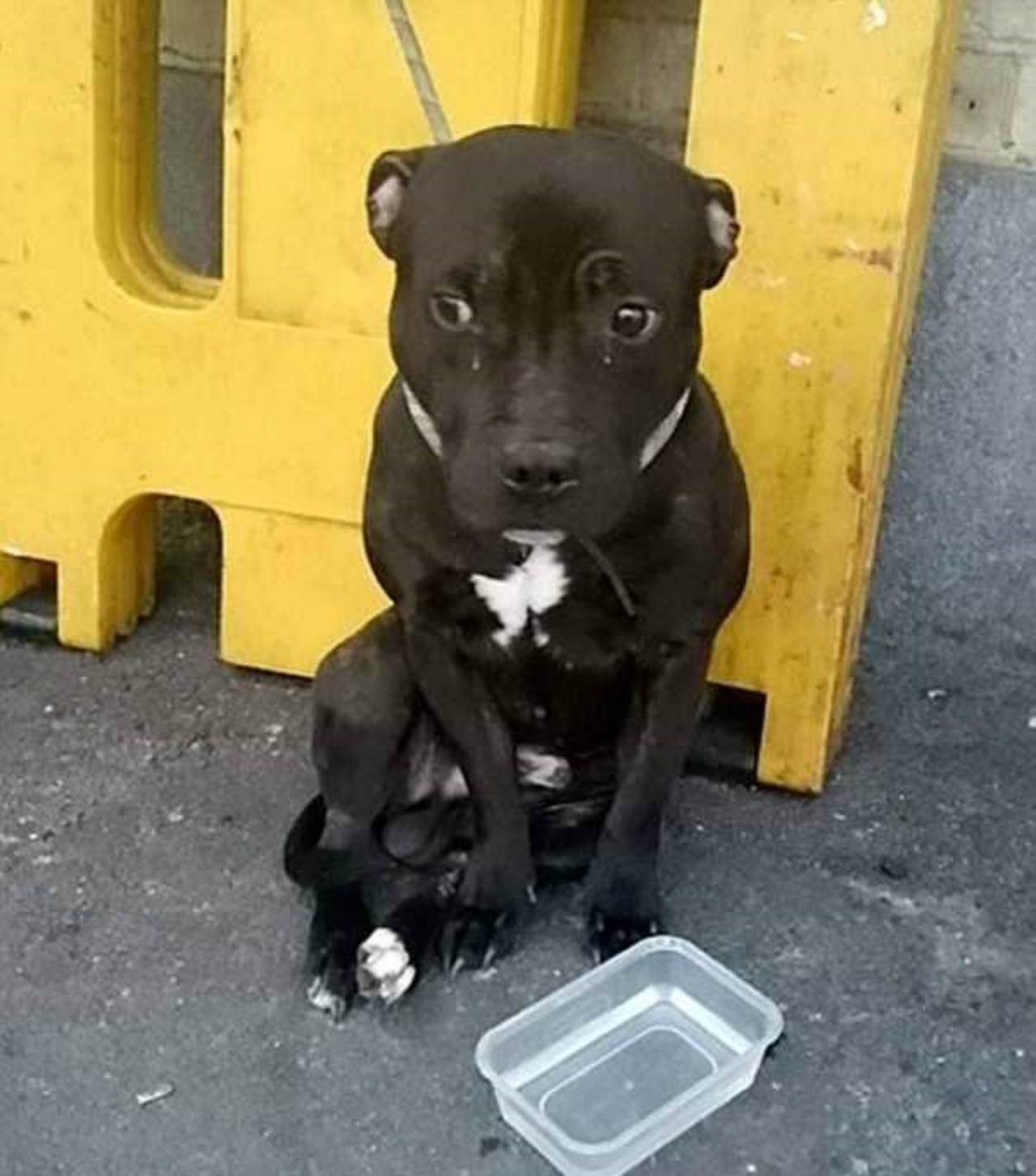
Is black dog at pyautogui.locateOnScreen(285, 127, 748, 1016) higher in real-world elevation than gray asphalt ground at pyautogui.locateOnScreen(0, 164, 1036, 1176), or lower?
higher

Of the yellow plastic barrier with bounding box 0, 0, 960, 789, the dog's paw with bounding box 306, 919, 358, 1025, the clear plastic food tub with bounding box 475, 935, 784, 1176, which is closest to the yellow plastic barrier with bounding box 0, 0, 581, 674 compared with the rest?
the yellow plastic barrier with bounding box 0, 0, 960, 789

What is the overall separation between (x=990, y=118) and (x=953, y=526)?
1.59 feet

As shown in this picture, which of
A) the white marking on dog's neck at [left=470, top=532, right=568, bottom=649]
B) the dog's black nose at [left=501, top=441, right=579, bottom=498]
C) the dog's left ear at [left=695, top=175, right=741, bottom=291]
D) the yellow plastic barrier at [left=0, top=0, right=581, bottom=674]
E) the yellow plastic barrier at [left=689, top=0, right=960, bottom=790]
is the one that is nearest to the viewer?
the dog's black nose at [left=501, top=441, right=579, bottom=498]

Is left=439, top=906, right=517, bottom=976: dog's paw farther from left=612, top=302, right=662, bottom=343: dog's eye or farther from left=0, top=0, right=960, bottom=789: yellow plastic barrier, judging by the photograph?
left=612, top=302, right=662, bottom=343: dog's eye

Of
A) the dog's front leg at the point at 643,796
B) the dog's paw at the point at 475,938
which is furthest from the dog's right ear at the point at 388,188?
the dog's paw at the point at 475,938

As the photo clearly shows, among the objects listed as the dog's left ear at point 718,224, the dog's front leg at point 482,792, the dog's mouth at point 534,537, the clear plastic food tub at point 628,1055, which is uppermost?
the dog's left ear at point 718,224

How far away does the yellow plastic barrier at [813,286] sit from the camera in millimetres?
2080

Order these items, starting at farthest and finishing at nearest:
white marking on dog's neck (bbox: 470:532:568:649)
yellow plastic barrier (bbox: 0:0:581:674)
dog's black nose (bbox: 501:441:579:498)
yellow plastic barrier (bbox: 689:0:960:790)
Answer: yellow plastic barrier (bbox: 0:0:581:674) → yellow plastic barrier (bbox: 689:0:960:790) → white marking on dog's neck (bbox: 470:532:568:649) → dog's black nose (bbox: 501:441:579:498)

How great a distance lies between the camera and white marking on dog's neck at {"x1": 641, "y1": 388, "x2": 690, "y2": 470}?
189 cm

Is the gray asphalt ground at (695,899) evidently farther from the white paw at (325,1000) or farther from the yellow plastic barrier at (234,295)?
the yellow plastic barrier at (234,295)

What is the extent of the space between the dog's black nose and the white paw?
505 mm

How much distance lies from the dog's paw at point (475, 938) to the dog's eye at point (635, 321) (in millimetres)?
575

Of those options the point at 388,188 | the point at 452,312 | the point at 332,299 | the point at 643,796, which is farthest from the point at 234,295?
the point at 643,796

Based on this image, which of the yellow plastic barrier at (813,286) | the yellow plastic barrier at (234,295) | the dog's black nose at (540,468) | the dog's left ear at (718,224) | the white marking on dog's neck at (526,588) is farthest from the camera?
the yellow plastic barrier at (234,295)
